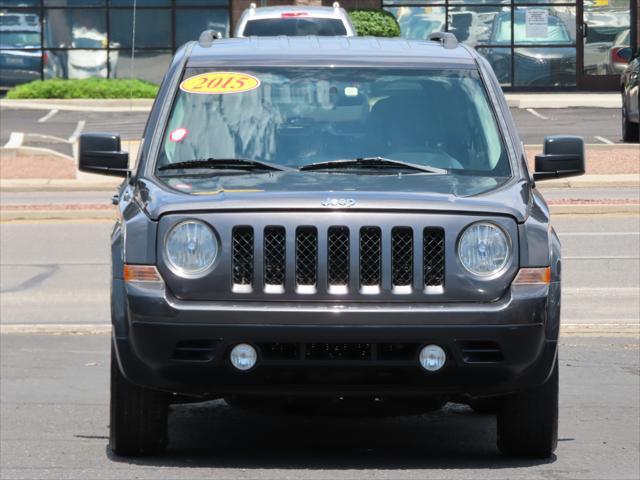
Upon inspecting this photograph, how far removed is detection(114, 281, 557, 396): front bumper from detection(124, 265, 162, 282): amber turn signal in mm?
55

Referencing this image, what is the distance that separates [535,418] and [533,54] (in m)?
34.6

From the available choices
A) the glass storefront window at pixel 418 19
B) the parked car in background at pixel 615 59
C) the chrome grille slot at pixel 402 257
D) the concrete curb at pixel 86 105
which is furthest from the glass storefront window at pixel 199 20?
the chrome grille slot at pixel 402 257

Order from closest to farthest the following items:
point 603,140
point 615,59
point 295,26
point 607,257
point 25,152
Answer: point 607,257 < point 295,26 < point 25,152 < point 603,140 < point 615,59

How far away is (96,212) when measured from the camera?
718 inches

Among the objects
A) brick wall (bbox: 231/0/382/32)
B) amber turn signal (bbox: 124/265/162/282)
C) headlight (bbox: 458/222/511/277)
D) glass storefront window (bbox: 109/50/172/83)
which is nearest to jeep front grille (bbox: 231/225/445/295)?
headlight (bbox: 458/222/511/277)

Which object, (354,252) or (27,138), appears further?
(27,138)

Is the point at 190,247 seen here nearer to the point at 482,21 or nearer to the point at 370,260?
the point at 370,260

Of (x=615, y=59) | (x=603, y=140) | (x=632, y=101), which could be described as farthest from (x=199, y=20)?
(x=632, y=101)

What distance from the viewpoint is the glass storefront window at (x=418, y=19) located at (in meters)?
40.1

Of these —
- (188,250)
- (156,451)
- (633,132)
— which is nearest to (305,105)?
(188,250)

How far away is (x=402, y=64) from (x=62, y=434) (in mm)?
2349

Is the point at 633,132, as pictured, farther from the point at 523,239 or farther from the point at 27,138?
the point at 523,239

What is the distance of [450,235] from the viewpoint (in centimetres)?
629

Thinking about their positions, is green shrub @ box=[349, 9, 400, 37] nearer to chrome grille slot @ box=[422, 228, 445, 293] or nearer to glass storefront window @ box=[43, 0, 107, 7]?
glass storefront window @ box=[43, 0, 107, 7]
